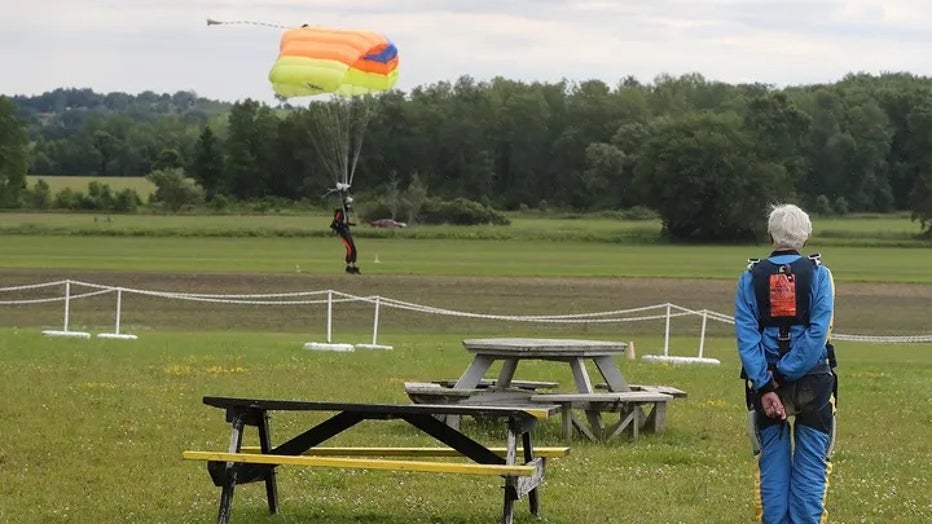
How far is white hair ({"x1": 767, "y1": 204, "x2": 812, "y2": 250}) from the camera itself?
8422 mm

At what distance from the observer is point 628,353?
78.5 ft

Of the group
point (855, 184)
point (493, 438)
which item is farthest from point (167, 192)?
point (493, 438)

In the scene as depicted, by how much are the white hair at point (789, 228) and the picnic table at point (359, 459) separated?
1.77 meters

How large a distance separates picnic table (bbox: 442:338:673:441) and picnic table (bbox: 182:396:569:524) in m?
3.63

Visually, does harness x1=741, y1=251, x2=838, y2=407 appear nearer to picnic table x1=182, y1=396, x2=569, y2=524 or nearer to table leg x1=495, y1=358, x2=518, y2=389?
picnic table x1=182, y1=396, x2=569, y2=524

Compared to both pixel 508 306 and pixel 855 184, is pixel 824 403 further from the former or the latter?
pixel 855 184

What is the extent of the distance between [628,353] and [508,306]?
1297 centimetres

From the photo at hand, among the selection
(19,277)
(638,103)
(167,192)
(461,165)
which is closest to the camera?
(19,277)

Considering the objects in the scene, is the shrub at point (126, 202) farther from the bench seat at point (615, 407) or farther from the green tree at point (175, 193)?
the bench seat at point (615, 407)

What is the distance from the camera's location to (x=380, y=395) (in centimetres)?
1622

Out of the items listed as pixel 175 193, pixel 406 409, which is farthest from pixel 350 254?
pixel 175 193

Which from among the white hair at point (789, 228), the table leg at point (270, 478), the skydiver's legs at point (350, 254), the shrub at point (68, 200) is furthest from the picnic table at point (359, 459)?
the shrub at point (68, 200)

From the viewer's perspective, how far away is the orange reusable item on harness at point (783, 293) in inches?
327

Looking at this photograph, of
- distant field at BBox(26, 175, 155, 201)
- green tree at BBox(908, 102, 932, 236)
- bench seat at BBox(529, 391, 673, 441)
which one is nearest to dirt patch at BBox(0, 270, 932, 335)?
bench seat at BBox(529, 391, 673, 441)
